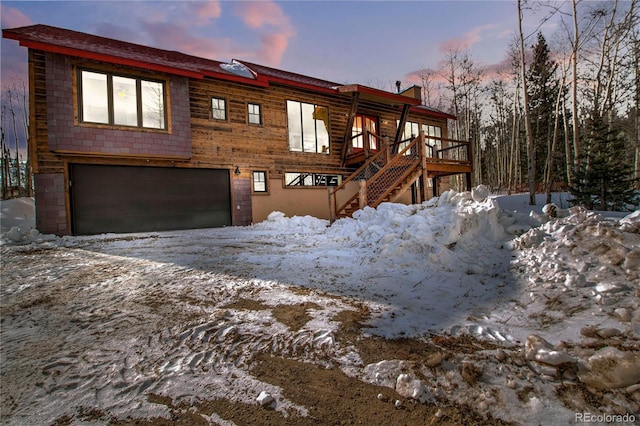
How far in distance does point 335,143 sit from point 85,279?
12883 mm

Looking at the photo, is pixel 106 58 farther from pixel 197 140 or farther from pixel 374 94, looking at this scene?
pixel 374 94

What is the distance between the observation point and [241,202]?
1302cm

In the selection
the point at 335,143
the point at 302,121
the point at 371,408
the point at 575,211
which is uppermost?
the point at 302,121

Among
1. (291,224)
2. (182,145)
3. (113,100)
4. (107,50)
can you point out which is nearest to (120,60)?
(107,50)

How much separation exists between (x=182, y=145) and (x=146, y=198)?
2482mm

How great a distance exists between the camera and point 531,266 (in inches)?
161

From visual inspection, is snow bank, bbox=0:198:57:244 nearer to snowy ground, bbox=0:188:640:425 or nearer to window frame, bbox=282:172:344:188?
snowy ground, bbox=0:188:640:425

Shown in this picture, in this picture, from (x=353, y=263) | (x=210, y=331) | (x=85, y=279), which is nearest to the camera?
(x=210, y=331)

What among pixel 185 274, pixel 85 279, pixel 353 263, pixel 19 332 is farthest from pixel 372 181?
pixel 19 332

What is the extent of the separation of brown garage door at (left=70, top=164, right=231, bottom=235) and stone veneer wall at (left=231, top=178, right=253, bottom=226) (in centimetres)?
27

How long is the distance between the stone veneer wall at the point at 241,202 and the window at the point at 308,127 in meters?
3.10

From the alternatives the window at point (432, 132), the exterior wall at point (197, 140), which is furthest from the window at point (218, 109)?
the window at point (432, 132)

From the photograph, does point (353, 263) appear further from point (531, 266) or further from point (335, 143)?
point (335, 143)

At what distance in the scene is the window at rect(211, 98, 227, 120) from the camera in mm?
12516
